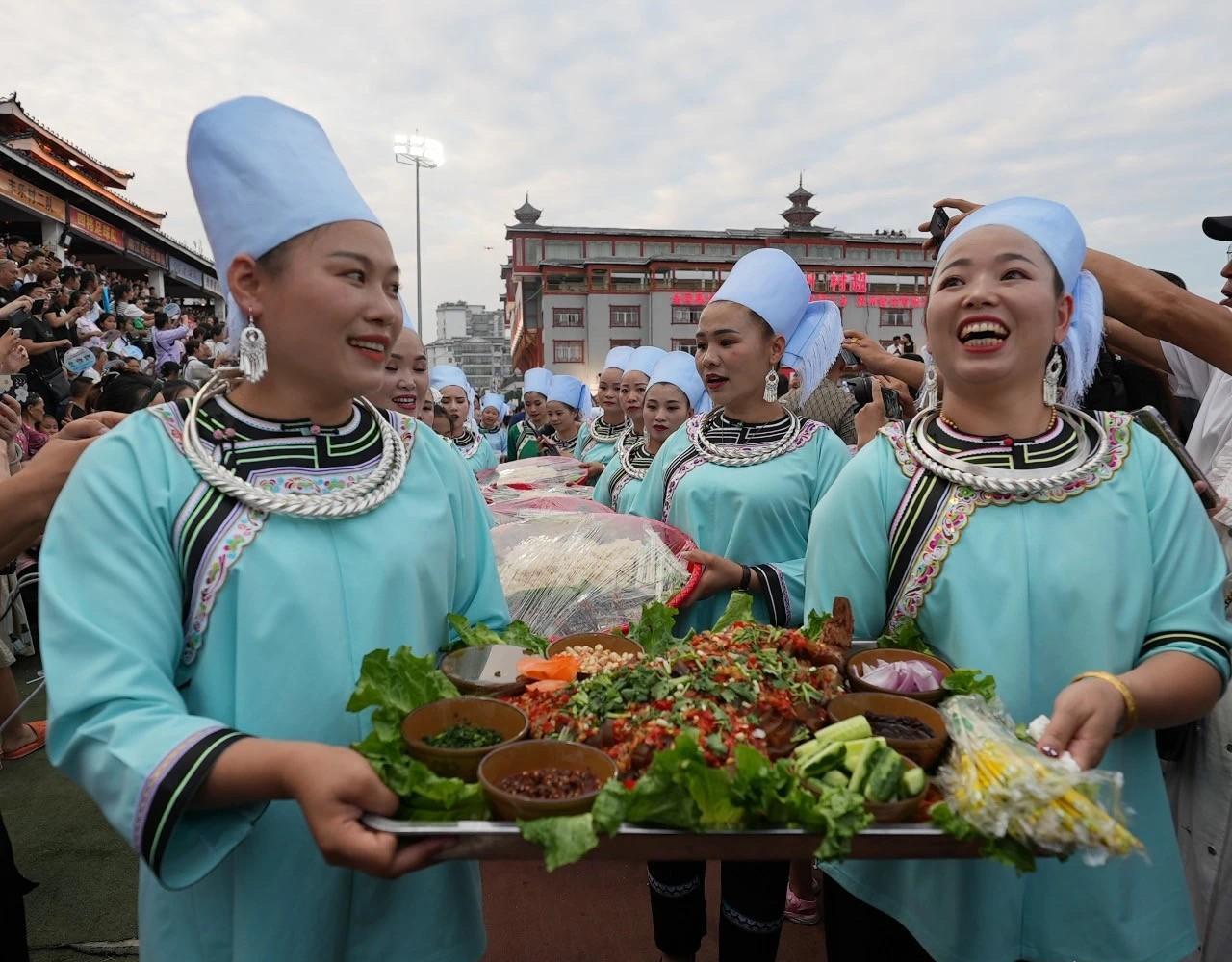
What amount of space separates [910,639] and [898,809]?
630 mm

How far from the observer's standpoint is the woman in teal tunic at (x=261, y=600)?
50.6 inches

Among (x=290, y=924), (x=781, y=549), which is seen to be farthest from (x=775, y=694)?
(x=781, y=549)

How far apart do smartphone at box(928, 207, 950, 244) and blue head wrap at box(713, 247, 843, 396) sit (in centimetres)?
89

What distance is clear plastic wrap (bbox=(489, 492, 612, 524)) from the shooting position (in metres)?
3.71

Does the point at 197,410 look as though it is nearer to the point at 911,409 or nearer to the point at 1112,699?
the point at 1112,699

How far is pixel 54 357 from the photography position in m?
8.63

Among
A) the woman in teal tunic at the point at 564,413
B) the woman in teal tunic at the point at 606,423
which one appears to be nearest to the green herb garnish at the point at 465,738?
the woman in teal tunic at the point at 606,423

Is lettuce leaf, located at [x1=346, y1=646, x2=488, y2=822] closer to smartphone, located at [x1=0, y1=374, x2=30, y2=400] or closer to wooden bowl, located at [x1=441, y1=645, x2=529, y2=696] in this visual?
wooden bowl, located at [x1=441, y1=645, x2=529, y2=696]

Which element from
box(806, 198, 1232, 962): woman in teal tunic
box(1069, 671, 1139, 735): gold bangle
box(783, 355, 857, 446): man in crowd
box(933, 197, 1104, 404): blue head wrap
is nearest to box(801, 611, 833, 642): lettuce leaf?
box(806, 198, 1232, 962): woman in teal tunic

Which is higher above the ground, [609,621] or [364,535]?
[364,535]

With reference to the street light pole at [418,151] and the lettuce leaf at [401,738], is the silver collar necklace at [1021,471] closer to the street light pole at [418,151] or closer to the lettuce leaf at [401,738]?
the lettuce leaf at [401,738]

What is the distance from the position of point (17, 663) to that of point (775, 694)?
660cm

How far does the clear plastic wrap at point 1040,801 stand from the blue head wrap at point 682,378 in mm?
4102

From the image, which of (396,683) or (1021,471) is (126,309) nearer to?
(396,683)
